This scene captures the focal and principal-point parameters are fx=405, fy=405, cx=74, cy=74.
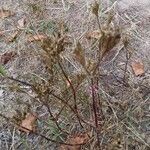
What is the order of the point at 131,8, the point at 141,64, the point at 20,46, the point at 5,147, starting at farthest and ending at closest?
the point at 131,8
the point at 20,46
the point at 141,64
the point at 5,147

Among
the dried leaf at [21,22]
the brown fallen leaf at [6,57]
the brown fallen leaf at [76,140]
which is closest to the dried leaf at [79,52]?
the brown fallen leaf at [76,140]

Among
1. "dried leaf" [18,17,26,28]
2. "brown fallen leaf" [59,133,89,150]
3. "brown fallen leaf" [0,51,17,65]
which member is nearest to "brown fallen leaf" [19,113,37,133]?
"brown fallen leaf" [59,133,89,150]

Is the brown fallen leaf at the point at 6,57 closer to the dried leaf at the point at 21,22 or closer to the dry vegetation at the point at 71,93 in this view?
the dry vegetation at the point at 71,93

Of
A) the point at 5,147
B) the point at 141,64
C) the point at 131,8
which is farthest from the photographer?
the point at 131,8

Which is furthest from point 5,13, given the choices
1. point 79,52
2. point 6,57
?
point 79,52

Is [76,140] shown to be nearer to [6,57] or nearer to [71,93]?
[71,93]

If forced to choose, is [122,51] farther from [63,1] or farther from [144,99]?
[63,1]

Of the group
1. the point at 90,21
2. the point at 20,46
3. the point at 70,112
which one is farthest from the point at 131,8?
the point at 70,112

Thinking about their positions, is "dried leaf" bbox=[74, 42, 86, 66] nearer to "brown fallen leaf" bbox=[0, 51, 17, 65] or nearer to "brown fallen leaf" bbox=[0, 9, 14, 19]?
"brown fallen leaf" bbox=[0, 51, 17, 65]
